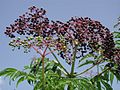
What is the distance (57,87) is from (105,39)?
1.38 m

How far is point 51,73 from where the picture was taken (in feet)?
32.1

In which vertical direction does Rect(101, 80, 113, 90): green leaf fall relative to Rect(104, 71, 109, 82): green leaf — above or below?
below

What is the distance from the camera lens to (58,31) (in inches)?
338

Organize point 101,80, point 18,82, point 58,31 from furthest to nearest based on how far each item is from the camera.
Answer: point 101,80 < point 18,82 < point 58,31

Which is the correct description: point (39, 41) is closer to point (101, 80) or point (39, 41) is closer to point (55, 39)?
point (55, 39)

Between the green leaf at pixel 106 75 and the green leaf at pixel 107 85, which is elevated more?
the green leaf at pixel 106 75

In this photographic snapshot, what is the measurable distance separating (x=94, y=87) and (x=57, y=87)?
1.02 meters

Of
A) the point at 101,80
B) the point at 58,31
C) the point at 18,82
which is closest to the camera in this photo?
the point at 58,31

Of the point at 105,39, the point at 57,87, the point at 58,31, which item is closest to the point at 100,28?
the point at 105,39

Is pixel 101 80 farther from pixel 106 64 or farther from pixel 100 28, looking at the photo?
pixel 100 28

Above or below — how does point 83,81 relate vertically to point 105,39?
below

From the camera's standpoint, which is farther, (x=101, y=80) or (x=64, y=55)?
(x=101, y=80)

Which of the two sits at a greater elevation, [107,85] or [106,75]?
[106,75]

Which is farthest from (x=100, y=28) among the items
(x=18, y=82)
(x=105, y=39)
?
(x=18, y=82)
